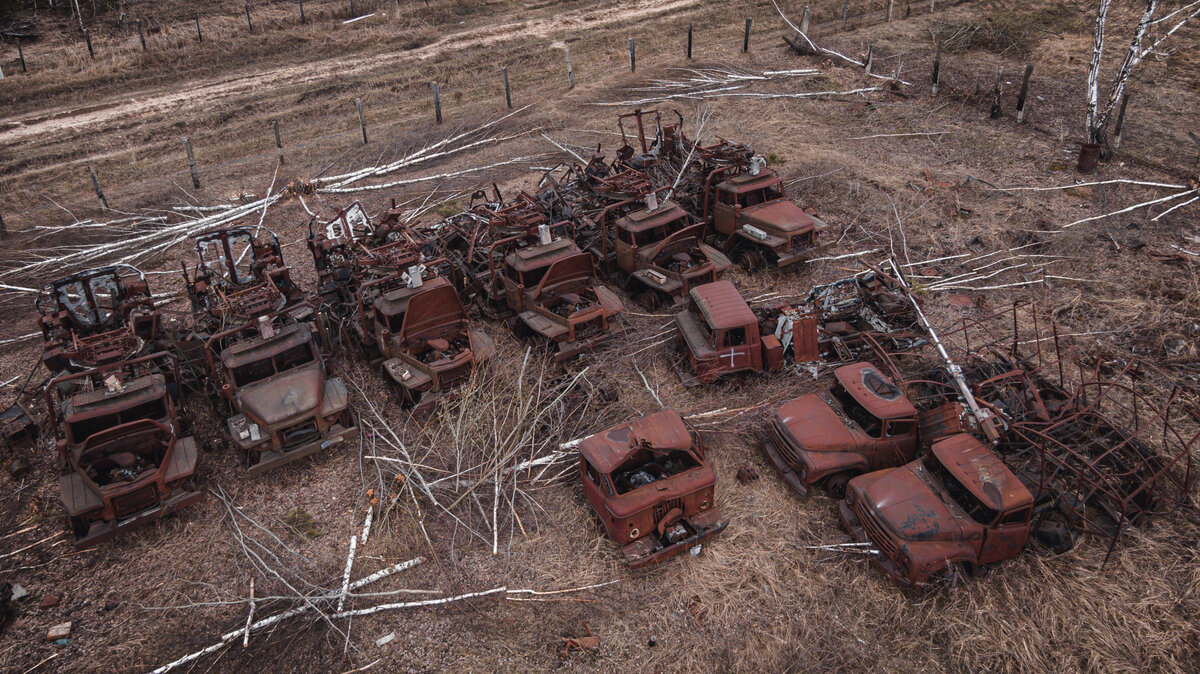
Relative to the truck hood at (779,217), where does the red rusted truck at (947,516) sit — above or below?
below

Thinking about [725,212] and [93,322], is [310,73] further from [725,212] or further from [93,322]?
[725,212]

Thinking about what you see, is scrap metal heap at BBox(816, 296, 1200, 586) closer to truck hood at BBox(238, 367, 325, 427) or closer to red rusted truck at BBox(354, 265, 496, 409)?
red rusted truck at BBox(354, 265, 496, 409)

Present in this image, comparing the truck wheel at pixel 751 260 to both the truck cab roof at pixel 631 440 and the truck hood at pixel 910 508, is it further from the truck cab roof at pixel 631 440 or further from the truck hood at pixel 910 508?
the truck hood at pixel 910 508

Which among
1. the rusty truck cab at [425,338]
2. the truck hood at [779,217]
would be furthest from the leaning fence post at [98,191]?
the truck hood at [779,217]

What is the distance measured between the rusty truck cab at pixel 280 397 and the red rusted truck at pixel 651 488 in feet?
13.5

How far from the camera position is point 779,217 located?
582 inches

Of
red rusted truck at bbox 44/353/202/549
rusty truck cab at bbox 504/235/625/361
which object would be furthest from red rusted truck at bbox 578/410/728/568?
red rusted truck at bbox 44/353/202/549

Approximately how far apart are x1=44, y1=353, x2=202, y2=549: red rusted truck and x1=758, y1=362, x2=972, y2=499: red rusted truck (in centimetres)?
846

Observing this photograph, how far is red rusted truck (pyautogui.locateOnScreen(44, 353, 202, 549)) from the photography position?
31.7 feet

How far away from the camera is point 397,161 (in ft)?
69.7

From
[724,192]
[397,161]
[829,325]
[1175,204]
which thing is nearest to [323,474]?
[829,325]

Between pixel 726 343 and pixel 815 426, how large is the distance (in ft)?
6.96

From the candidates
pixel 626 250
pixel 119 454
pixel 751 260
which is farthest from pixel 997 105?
pixel 119 454

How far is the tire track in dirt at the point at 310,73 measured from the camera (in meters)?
24.7
